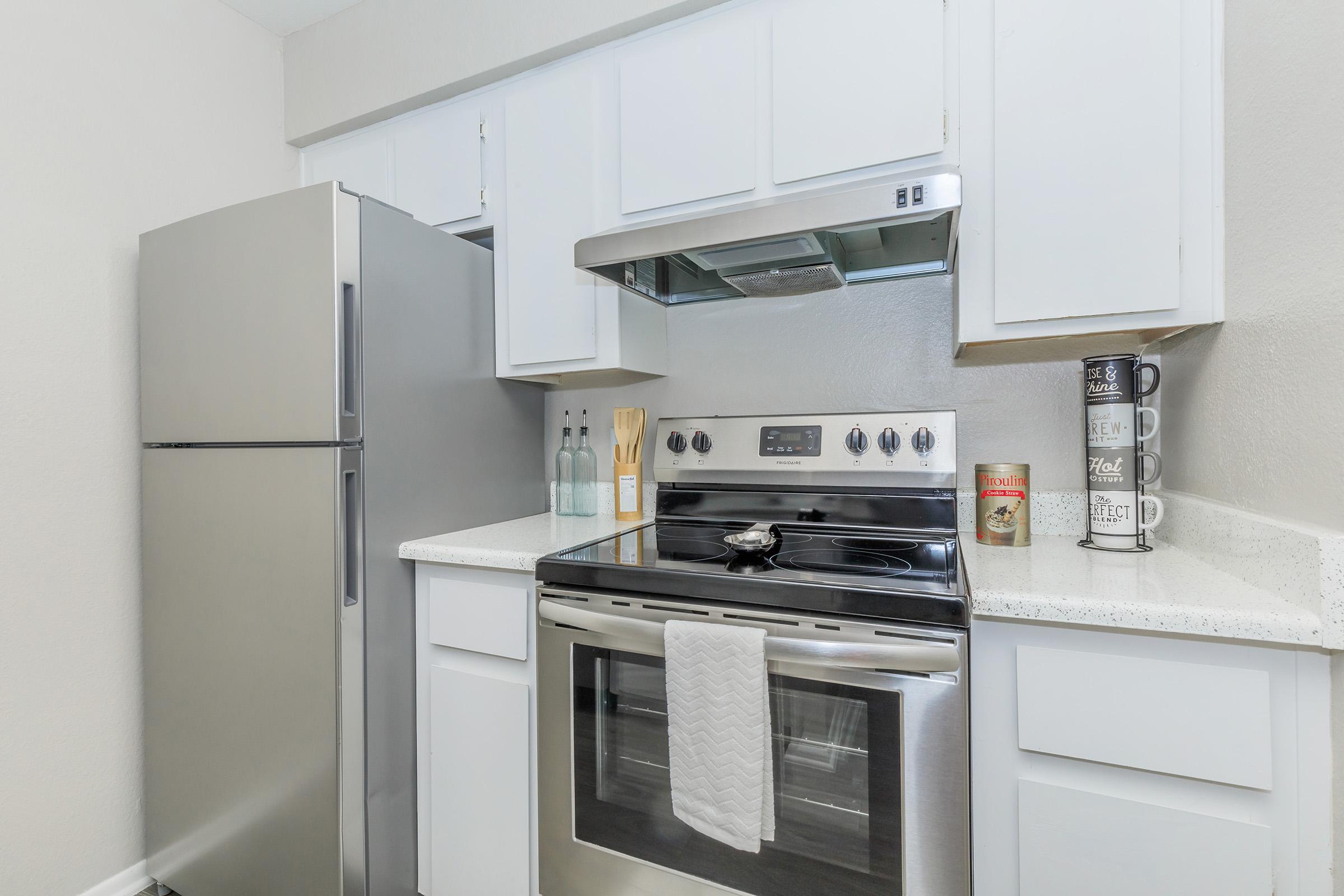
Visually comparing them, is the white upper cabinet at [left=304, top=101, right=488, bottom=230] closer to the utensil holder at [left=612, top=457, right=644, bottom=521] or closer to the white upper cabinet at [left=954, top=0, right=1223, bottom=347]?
the utensil holder at [left=612, top=457, right=644, bottom=521]

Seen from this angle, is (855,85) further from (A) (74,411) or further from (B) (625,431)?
(A) (74,411)

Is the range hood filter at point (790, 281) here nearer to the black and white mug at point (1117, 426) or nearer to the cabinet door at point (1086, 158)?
the cabinet door at point (1086, 158)

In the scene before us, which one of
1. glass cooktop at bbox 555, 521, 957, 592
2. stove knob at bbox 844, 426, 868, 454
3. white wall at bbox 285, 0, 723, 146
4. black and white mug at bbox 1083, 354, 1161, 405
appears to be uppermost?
white wall at bbox 285, 0, 723, 146

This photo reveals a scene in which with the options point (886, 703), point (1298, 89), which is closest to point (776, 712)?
point (886, 703)

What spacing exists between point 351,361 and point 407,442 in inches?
9.3

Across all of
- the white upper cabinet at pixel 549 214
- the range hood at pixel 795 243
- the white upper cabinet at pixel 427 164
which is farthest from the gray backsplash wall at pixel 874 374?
the white upper cabinet at pixel 427 164

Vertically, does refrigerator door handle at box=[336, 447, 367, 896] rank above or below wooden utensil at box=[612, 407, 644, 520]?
below

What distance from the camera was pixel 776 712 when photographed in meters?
1.06

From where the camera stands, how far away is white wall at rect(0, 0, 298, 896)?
1504 mm

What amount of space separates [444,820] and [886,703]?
1.10m

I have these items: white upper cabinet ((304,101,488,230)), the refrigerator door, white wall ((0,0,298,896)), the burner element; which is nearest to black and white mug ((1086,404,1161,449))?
the burner element

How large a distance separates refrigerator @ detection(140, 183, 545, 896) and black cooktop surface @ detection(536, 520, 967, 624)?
1.60 feet

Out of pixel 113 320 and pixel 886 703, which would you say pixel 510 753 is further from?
pixel 113 320

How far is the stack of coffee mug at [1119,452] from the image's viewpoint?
49.8 inches
